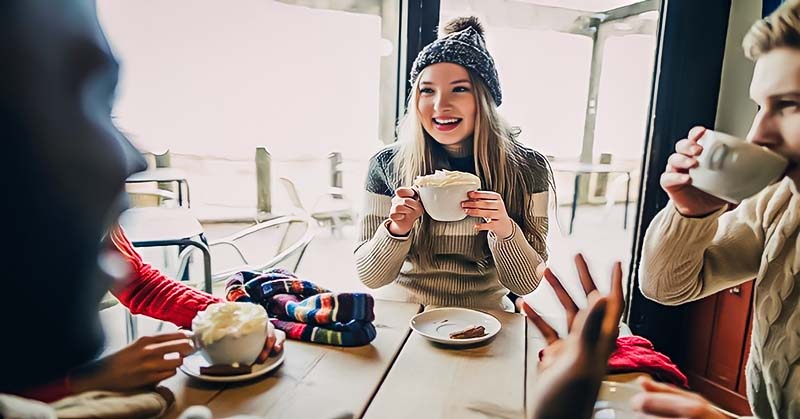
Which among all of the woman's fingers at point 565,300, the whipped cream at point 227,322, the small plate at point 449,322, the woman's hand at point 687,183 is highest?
the woman's hand at point 687,183

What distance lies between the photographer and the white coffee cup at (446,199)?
824mm

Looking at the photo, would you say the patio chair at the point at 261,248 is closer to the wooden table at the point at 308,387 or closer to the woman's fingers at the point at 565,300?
the wooden table at the point at 308,387

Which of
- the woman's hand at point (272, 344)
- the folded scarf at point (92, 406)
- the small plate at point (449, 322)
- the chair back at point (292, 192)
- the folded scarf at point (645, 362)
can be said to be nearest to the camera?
the folded scarf at point (92, 406)

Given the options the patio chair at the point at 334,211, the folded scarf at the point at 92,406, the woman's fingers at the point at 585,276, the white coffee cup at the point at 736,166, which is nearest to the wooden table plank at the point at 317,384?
the folded scarf at the point at 92,406

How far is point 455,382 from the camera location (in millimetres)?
649

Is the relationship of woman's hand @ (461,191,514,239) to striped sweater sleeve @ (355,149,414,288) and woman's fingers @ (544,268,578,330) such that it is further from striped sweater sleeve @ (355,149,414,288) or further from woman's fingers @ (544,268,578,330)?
woman's fingers @ (544,268,578,330)

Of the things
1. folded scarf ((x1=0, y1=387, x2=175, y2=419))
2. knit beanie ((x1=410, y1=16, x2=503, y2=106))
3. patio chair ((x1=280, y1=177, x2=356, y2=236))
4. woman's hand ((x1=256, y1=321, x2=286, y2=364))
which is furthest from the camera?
patio chair ((x1=280, y1=177, x2=356, y2=236))

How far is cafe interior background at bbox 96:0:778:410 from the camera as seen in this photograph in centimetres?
42

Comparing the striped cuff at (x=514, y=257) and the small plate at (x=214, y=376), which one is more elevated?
the striped cuff at (x=514, y=257)

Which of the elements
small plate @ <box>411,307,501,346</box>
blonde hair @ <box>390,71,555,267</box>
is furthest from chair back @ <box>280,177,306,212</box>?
small plate @ <box>411,307,501,346</box>

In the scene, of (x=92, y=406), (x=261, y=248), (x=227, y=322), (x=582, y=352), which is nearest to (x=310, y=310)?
(x=227, y=322)

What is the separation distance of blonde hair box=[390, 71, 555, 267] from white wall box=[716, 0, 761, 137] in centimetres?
66

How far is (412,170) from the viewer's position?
1.17 m

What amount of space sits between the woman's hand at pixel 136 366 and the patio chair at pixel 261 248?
1.05 feet
